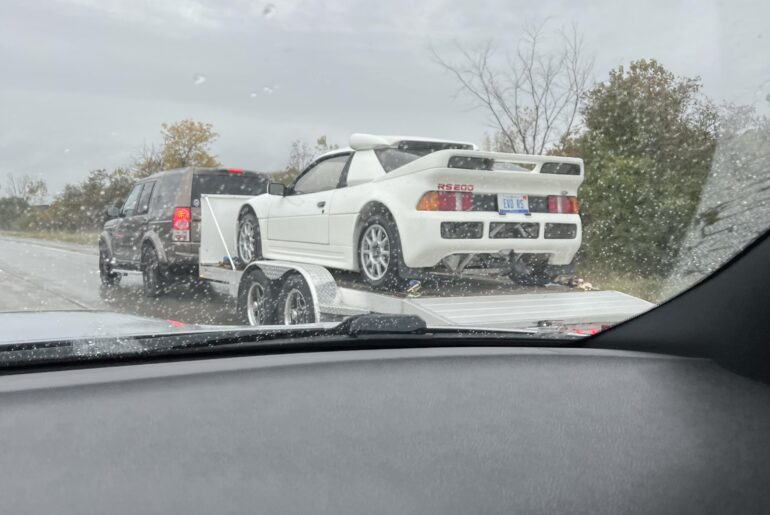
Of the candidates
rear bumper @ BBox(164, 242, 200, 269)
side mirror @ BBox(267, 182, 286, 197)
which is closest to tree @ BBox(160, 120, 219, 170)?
rear bumper @ BBox(164, 242, 200, 269)

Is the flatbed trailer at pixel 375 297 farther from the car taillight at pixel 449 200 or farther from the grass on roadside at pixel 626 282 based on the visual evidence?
the car taillight at pixel 449 200

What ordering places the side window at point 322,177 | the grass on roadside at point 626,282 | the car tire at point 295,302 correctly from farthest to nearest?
the side window at point 322,177 < the car tire at point 295,302 < the grass on roadside at point 626,282

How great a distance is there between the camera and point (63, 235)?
2674 millimetres

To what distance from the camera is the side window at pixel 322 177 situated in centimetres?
428

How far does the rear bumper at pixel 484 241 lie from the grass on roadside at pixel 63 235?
191 centimetres

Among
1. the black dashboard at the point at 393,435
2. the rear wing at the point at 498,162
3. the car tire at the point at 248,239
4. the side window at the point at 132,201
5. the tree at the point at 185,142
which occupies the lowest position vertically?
the black dashboard at the point at 393,435

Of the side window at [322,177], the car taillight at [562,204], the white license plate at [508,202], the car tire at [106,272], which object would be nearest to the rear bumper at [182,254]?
the car tire at [106,272]

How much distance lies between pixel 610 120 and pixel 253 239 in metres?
2.37

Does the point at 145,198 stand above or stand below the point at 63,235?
above

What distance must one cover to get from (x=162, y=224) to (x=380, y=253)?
1.59 m

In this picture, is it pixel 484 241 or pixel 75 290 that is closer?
pixel 75 290

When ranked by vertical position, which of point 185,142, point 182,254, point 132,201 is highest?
point 185,142

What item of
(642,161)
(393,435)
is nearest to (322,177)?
(642,161)

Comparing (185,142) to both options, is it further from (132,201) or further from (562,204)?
(562,204)
